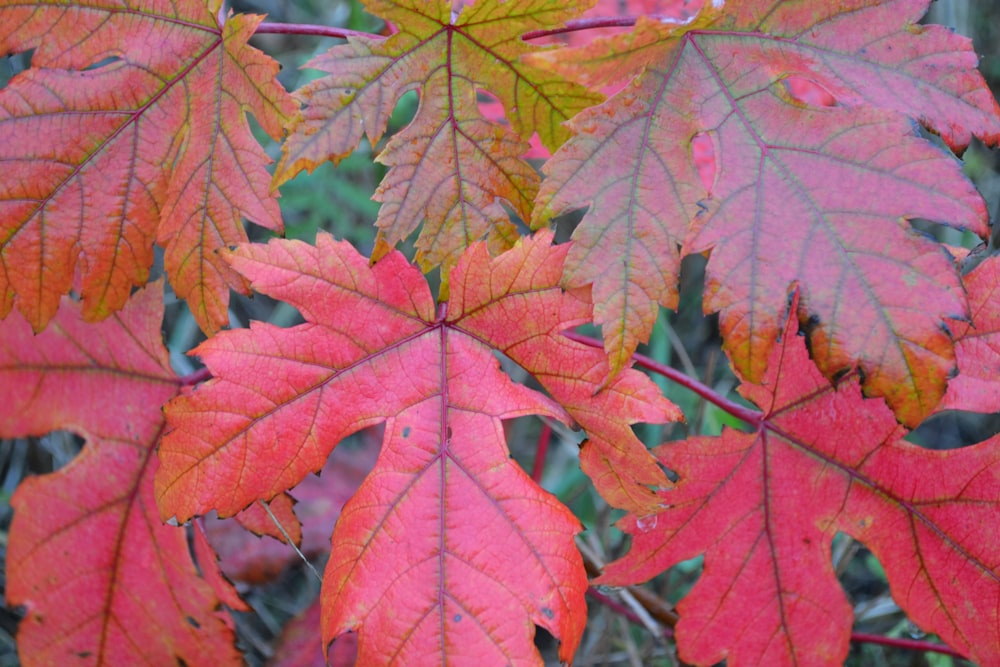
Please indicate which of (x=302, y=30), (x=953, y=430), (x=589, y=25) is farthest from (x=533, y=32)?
(x=953, y=430)

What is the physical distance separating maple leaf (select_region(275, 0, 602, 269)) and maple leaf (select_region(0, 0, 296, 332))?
162 mm

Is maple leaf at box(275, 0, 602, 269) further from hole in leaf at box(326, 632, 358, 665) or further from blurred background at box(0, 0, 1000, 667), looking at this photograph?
hole in leaf at box(326, 632, 358, 665)

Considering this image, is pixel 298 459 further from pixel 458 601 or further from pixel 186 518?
pixel 458 601

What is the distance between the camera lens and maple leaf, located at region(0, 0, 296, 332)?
87cm

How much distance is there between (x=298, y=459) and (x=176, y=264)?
0.29m

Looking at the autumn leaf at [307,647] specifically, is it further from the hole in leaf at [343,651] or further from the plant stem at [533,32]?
the plant stem at [533,32]

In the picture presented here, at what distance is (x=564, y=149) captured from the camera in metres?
0.75

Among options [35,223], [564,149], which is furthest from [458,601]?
[35,223]

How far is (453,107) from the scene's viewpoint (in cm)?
83

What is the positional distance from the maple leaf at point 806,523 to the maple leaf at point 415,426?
15 centimetres

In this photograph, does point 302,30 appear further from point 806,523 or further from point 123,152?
point 806,523

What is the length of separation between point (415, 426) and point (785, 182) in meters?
0.51

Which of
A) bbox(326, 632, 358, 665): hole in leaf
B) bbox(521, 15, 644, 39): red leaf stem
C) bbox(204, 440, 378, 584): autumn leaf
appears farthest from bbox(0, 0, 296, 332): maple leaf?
bbox(326, 632, 358, 665): hole in leaf

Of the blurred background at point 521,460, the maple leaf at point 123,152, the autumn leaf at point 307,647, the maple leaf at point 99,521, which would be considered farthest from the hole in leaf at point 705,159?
the autumn leaf at point 307,647
